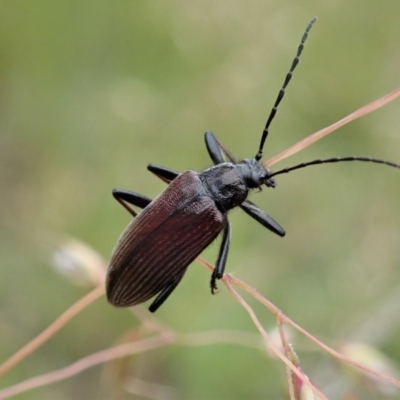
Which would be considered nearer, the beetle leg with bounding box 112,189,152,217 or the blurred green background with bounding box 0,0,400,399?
the beetle leg with bounding box 112,189,152,217

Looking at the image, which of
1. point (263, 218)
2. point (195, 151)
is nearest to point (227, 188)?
point (263, 218)

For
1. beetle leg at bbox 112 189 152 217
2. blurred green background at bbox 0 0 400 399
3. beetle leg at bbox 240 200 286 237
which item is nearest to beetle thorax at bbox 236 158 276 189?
beetle leg at bbox 240 200 286 237

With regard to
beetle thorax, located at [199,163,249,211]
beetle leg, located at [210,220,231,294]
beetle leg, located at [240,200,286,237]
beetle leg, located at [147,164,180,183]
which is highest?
beetle leg, located at [147,164,180,183]

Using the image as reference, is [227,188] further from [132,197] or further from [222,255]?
[132,197]

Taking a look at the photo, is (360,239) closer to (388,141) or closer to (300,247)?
(300,247)

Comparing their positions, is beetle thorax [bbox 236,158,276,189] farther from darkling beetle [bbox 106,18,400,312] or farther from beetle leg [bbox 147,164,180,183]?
beetle leg [bbox 147,164,180,183]
